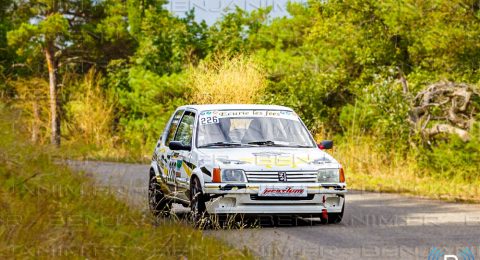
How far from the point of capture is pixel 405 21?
31.6 metres

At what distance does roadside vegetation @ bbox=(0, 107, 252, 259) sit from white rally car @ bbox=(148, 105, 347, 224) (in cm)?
95

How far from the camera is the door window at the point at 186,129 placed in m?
14.5

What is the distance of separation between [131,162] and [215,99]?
21.0 feet

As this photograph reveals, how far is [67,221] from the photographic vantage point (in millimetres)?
9523

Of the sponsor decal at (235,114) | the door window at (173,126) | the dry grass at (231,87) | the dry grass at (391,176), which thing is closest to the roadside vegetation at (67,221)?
the sponsor decal at (235,114)

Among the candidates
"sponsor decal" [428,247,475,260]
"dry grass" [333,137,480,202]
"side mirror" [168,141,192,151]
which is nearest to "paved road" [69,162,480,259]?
"sponsor decal" [428,247,475,260]

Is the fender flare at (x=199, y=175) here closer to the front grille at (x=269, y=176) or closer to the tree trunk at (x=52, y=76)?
the front grille at (x=269, y=176)

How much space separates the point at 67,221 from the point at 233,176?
374cm

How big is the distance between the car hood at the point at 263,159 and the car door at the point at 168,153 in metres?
1.23

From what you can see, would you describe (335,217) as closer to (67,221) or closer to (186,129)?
(186,129)

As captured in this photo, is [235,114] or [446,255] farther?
[235,114]

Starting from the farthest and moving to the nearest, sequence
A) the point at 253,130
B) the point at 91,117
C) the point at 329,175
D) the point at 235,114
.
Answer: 1. the point at 91,117
2. the point at 235,114
3. the point at 253,130
4. the point at 329,175

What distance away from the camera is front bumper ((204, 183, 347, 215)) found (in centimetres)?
1285

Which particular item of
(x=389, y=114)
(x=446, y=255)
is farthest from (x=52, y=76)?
(x=446, y=255)
